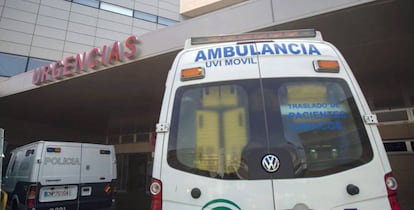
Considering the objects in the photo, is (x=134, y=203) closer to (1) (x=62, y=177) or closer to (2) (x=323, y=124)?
(1) (x=62, y=177)

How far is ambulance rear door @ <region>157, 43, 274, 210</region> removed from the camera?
2.17 meters

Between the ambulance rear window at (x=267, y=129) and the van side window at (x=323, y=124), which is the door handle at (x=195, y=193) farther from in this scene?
the van side window at (x=323, y=124)

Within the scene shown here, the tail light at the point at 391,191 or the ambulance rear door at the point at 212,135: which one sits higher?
the ambulance rear door at the point at 212,135

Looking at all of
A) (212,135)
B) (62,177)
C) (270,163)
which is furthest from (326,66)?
(62,177)

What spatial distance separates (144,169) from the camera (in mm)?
18047

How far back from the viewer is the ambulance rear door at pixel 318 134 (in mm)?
2080

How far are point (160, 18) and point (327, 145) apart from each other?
2781cm

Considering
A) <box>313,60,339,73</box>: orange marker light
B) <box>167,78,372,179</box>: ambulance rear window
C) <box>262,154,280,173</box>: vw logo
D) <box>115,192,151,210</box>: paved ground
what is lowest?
<box>115,192,151,210</box>: paved ground

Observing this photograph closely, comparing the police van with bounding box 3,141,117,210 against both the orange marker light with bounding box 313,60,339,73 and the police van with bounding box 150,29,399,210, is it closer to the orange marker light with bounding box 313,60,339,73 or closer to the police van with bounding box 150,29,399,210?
the police van with bounding box 150,29,399,210

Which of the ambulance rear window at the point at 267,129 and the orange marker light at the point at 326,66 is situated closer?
the ambulance rear window at the point at 267,129

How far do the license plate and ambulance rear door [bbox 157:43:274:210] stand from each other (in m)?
5.67

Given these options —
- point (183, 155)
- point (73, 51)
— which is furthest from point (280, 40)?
point (73, 51)

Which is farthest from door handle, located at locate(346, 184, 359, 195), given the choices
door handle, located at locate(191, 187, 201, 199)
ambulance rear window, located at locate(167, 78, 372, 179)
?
door handle, located at locate(191, 187, 201, 199)

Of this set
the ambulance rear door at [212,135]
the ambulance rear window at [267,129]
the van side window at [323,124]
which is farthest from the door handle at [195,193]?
the van side window at [323,124]
